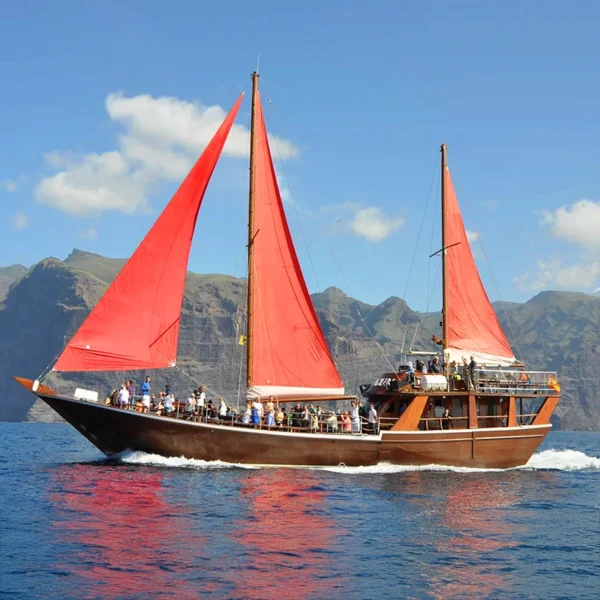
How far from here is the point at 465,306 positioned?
40531 mm

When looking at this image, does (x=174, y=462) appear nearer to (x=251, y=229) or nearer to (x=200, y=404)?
(x=200, y=404)

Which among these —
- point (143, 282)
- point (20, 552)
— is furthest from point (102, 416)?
point (20, 552)

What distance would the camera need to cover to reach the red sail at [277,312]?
34500 mm

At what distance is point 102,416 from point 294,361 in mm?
8833

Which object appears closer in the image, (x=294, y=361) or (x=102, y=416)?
(x=102, y=416)

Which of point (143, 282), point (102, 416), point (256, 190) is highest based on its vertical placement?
point (256, 190)

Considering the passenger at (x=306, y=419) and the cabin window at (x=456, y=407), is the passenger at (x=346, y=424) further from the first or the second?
the cabin window at (x=456, y=407)

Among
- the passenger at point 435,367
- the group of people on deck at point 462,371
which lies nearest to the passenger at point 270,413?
the group of people on deck at point 462,371

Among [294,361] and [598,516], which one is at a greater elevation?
[294,361]

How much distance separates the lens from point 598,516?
2511 cm

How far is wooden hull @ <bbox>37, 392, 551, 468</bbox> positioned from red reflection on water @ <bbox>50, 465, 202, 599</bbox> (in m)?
3.12

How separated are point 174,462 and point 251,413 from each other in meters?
3.78

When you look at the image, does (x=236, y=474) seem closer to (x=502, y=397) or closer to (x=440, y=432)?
(x=440, y=432)

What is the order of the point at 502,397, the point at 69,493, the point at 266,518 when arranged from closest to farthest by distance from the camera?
the point at 266,518 → the point at 69,493 → the point at 502,397
